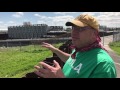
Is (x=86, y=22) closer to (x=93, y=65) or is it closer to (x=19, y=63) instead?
(x=93, y=65)

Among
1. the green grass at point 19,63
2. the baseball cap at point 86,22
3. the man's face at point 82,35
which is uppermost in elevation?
the baseball cap at point 86,22

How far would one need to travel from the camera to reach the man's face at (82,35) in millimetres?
1993

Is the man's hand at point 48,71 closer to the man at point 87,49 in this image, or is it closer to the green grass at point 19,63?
the man at point 87,49

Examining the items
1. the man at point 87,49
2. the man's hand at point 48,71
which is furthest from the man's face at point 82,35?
the man's hand at point 48,71

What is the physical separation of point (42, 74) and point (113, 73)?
45 cm

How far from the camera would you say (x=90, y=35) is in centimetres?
201

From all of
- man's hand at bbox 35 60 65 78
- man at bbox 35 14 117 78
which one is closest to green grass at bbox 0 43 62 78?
man at bbox 35 14 117 78

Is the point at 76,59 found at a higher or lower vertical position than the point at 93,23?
lower

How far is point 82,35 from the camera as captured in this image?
6.54 feet

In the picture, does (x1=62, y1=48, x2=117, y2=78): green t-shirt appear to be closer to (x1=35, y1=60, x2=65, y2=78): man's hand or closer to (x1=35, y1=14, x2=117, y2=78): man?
(x1=35, y1=14, x2=117, y2=78): man

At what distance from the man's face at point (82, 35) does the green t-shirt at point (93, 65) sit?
0.08 metres
